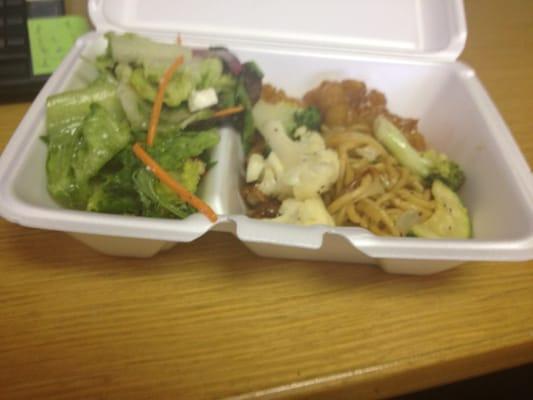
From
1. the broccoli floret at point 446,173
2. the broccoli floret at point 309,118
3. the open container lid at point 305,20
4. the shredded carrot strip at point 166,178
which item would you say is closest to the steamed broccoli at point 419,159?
the broccoli floret at point 446,173

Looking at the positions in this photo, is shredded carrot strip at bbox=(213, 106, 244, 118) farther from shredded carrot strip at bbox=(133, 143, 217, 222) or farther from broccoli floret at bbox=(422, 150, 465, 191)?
broccoli floret at bbox=(422, 150, 465, 191)

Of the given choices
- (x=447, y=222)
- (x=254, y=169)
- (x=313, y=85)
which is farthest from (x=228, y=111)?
(x=447, y=222)

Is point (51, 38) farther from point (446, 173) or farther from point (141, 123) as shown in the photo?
point (446, 173)

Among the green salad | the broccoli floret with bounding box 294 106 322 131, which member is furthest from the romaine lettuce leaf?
the broccoli floret with bounding box 294 106 322 131

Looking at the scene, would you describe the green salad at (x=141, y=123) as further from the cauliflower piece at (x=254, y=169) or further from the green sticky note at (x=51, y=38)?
the green sticky note at (x=51, y=38)

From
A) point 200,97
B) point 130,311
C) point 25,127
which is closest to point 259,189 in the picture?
point 200,97

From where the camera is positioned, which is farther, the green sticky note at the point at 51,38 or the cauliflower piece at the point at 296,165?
the green sticky note at the point at 51,38
